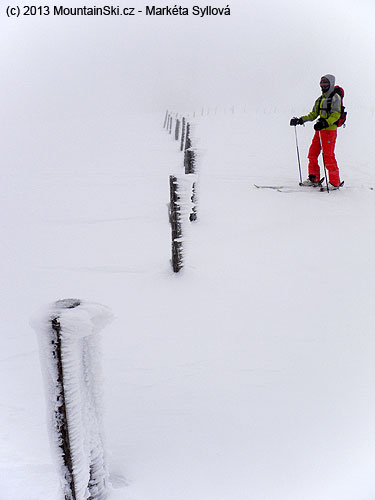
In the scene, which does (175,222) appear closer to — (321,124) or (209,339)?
(209,339)

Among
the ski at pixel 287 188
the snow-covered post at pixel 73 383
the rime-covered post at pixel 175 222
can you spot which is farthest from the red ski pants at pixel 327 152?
the snow-covered post at pixel 73 383

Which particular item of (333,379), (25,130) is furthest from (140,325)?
(25,130)

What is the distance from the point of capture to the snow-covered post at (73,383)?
49.9 inches

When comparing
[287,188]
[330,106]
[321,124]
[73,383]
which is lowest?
[73,383]

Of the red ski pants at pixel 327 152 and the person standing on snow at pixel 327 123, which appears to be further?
the red ski pants at pixel 327 152

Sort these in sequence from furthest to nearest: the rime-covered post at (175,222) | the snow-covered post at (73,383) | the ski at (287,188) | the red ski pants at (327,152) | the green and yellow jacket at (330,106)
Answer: the ski at (287,188)
the red ski pants at (327,152)
the green and yellow jacket at (330,106)
the rime-covered post at (175,222)
the snow-covered post at (73,383)

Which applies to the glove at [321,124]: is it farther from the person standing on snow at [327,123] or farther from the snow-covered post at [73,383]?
the snow-covered post at [73,383]

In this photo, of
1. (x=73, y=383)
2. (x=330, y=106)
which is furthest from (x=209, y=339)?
(x=330, y=106)

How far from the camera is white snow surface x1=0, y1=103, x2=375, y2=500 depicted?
1.86 metres

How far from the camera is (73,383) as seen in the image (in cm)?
136

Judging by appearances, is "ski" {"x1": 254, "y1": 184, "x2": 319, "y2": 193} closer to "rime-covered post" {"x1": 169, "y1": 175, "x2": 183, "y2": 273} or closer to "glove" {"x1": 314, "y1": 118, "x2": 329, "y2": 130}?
"glove" {"x1": 314, "y1": 118, "x2": 329, "y2": 130}

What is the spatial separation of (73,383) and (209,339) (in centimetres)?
156

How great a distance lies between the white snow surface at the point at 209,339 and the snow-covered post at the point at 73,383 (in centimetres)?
33

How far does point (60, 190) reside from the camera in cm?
666
